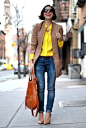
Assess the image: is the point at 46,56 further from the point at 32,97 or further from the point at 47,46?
the point at 32,97

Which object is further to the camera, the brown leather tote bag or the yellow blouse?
the yellow blouse

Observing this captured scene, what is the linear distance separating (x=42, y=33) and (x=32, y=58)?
1.52 ft

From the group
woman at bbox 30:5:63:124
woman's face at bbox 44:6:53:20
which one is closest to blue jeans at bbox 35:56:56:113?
woman at bbox 30:5:63:124

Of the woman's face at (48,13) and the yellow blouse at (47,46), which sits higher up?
the woman's face at (48,13)

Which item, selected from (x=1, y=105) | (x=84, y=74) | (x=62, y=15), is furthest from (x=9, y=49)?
(x=1, y=105)

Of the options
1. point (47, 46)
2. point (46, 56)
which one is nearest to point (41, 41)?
point (47, 46)

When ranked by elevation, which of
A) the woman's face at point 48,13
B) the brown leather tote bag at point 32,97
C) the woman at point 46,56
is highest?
the woman's face at point 48,13

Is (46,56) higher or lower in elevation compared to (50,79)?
higher

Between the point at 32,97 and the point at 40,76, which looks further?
the point at 40,76

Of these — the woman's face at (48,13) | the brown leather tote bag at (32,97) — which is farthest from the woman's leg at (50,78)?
the woman's face at (48,13)

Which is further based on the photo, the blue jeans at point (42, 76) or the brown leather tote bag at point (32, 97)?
the blue jeans at point (42, 76)

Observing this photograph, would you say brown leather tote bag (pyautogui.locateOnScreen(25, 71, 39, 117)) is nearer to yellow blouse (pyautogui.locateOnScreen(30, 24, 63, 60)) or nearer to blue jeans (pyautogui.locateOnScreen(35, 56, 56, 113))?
blue jeans (pyautogui.locateOnScreen(35, 56, 56, 113))

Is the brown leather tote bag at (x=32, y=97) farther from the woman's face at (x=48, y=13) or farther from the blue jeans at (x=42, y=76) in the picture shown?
the woman's face at (x=48, y=13)

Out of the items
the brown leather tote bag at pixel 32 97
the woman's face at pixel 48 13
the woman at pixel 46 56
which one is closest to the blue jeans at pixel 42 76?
the woman at pixel 46 56
